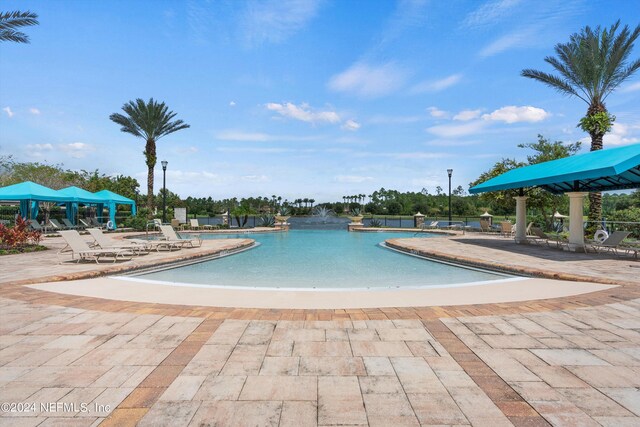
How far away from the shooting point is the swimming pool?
25.3ft

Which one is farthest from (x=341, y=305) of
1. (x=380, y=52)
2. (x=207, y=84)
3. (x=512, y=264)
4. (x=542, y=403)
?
(x=207, y=84)

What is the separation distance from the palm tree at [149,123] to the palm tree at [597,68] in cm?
2655

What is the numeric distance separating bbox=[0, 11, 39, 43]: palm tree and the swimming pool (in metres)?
11.7

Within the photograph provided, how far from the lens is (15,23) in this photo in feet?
42.7

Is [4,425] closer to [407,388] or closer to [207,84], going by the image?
[407,388]

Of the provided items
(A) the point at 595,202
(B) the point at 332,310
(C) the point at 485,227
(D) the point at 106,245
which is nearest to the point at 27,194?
(D) the point at 106,245

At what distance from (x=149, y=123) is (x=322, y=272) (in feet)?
80.8

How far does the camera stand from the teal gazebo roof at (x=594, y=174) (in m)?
8.68

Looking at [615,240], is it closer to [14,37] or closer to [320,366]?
[320,366]

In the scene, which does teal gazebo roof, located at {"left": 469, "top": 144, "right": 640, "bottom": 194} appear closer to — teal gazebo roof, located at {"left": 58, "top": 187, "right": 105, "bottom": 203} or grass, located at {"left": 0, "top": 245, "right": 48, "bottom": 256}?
grass, located at {"left": 0, "top": 245, "right": 48, "bottom": 256}

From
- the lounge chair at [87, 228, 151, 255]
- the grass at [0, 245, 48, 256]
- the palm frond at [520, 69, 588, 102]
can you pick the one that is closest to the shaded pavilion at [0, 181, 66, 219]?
the grass at [0, 245, 48, 256]

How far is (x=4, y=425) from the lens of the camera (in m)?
A: 2.17

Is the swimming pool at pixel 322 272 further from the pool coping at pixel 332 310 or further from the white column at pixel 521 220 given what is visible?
the white column at pixel 521 220

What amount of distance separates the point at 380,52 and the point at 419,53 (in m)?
1.54
